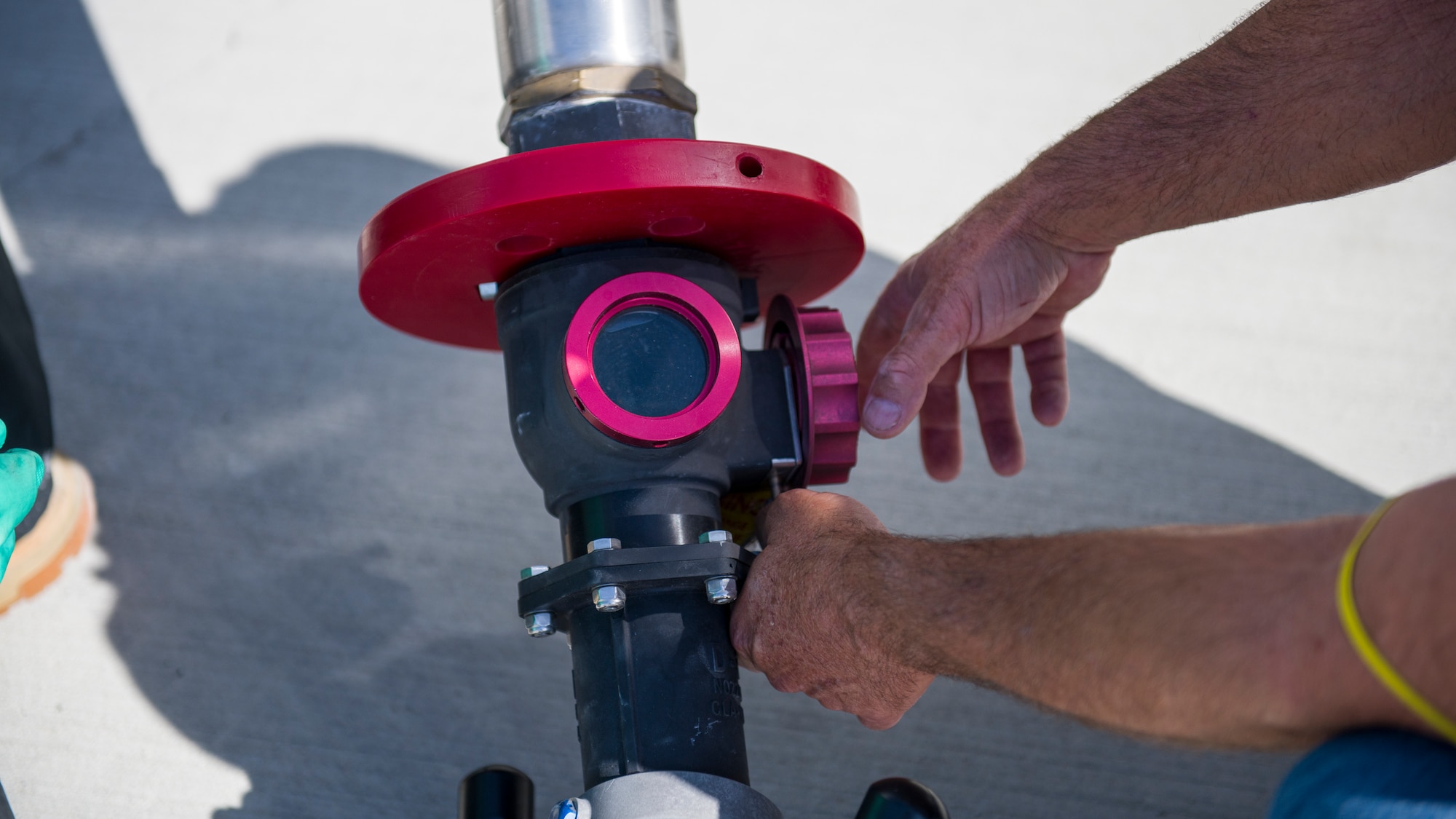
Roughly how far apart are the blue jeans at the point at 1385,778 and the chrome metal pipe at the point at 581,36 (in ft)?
2.37

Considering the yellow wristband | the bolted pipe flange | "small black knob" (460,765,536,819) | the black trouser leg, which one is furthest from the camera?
the black trouser leg

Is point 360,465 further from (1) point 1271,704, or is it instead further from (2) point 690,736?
(1) point 1271,704

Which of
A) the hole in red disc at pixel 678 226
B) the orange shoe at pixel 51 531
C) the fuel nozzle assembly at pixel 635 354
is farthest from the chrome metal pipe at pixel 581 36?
the orange shoe at pixel 51 531

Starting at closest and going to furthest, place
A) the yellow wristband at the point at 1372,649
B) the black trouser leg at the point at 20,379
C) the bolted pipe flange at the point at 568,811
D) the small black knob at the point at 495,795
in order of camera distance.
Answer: the yellow wristband at the point at 1372,649, the bolted pipe flange at the point at 568,811, the small black knob at the point at 495,795, the black trouser leg at the point at 20,379

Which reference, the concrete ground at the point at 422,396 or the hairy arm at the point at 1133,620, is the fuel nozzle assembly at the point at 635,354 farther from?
the concrete ground at the point at 422,396

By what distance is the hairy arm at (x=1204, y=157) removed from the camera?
838 millimetres

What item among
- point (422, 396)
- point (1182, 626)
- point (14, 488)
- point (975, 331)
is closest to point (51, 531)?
point (14, 488)

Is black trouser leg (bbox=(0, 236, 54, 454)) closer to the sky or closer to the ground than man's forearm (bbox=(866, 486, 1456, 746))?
closer to the sky

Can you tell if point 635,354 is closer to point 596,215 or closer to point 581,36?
point 596,215

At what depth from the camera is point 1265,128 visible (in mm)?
880

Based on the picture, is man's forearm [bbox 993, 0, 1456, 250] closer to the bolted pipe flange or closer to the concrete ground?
the concrete ground

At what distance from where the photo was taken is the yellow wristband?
17.8 inches

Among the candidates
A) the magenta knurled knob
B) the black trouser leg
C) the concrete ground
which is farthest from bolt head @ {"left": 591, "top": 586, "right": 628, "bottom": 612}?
the black trouser leg

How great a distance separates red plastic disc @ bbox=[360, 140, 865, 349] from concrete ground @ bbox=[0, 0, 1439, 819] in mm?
415
